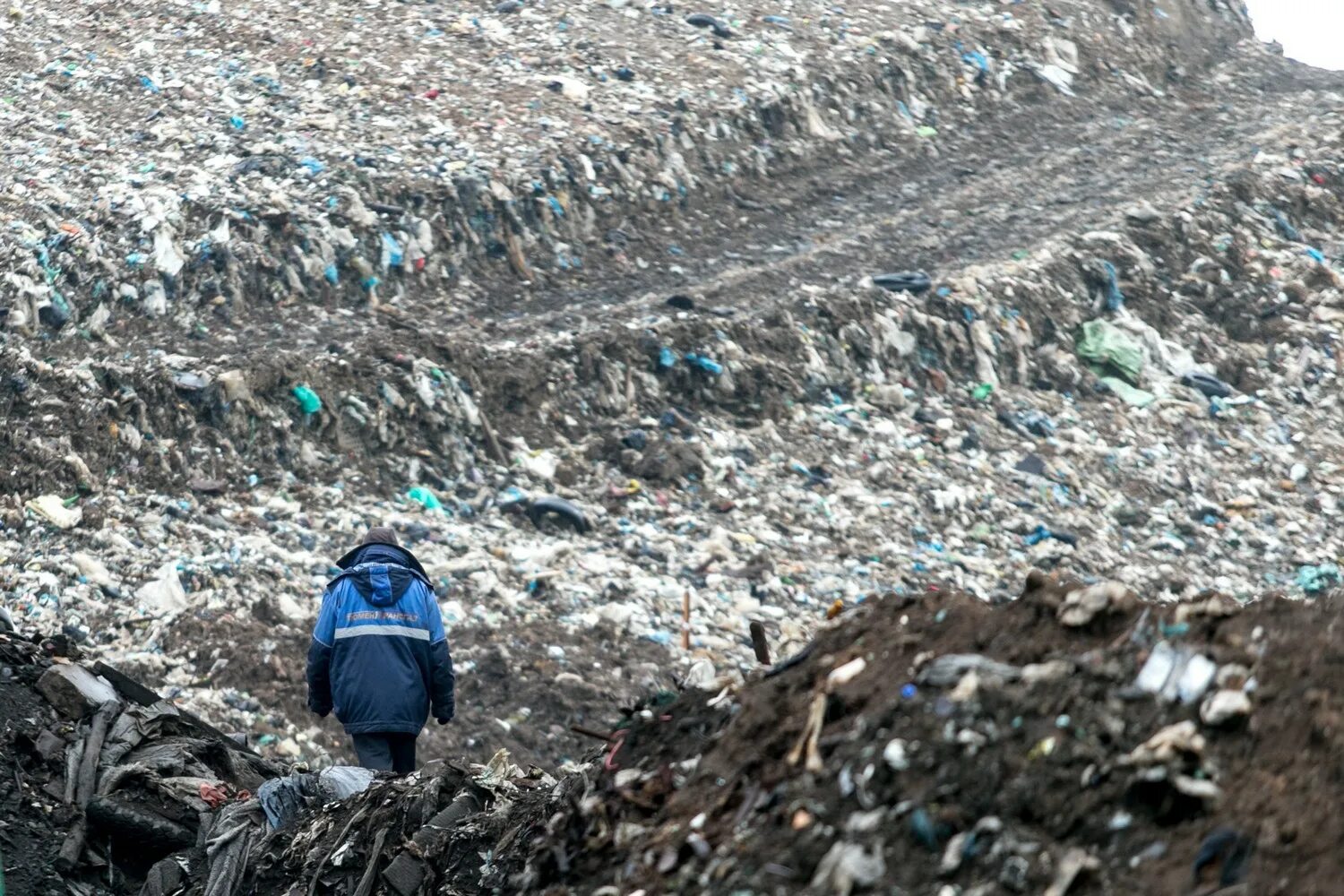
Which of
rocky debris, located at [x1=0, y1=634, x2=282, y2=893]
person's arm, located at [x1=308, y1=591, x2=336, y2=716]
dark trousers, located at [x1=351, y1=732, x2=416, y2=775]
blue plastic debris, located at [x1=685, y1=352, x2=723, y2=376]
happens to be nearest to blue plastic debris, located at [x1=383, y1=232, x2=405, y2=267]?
blue plastic debris, located at [x1=685, y1=352, x2=723, y2=376]

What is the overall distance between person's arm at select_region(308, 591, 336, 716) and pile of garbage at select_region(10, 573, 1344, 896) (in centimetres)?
64

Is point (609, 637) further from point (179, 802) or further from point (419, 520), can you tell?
point (179, 802)

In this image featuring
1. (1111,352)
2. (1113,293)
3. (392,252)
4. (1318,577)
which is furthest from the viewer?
(1113,293)

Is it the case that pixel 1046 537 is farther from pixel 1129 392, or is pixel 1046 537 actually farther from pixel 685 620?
pixel 685 620

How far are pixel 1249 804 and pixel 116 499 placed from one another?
21.6 feet

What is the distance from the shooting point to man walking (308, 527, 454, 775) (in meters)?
5.17

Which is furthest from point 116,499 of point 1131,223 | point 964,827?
point 1131,223

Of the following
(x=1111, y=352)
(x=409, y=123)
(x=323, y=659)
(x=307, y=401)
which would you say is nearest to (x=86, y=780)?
(x=323, y=659)

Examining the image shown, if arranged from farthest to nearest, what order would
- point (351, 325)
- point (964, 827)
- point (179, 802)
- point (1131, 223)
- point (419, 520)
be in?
point (1131, 223) < point (351, 325) < point (419, 520) < point (179, 802) < point (964, 827)

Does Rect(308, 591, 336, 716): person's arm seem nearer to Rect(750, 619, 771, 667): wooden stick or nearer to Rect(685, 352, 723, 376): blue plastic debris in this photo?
Rect(750, 619, 771, 667): wooden stick

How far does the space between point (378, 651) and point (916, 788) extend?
2795mm

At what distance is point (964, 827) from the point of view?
9.25ft

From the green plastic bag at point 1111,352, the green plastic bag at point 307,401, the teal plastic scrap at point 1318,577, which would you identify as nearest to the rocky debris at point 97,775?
the green plastic bag at point 307,401

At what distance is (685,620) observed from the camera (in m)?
7.78
